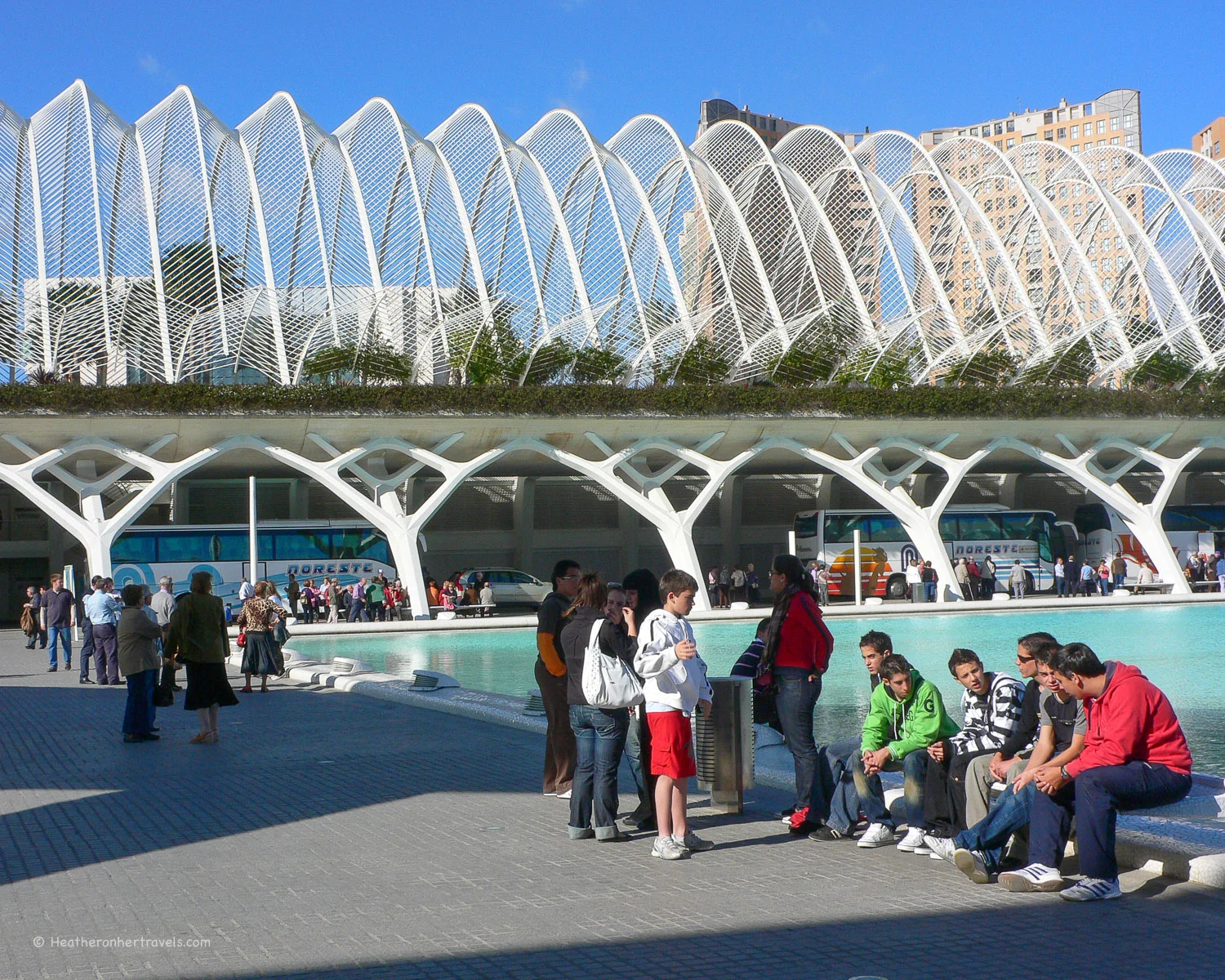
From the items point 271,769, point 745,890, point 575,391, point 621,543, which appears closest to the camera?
point 745,890

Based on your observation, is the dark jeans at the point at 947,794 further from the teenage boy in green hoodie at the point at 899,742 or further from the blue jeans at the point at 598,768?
the blue jeans at the point at 598,768

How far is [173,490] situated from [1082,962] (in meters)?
41.4

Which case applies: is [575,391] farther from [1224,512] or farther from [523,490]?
[1224,512]

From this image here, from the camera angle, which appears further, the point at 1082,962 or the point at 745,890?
the point at 745,890

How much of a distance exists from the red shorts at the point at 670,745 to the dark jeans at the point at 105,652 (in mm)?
12787

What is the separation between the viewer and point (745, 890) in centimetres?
618

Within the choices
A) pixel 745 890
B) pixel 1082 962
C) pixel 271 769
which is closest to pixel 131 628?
pixel 271 769

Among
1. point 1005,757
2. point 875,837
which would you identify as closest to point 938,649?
point 875,837

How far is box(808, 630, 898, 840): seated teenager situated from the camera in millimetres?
7293

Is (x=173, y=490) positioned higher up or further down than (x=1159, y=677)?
higher up

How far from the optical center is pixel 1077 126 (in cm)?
13962

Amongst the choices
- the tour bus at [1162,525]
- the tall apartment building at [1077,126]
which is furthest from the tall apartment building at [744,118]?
the tour bus at [1162,525]

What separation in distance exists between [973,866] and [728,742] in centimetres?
222

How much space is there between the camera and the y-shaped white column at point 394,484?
3475 centimetres
